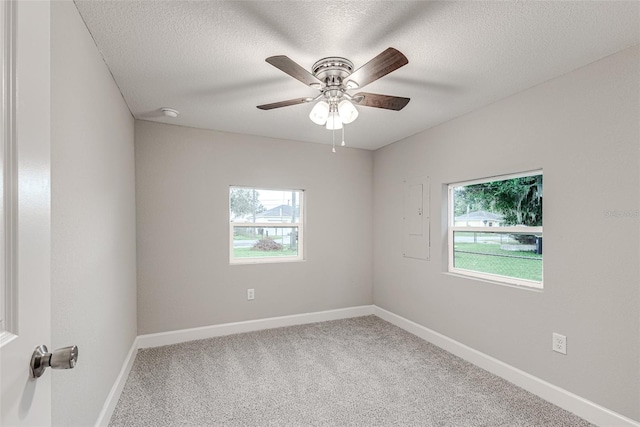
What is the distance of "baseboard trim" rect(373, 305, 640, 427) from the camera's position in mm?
2012

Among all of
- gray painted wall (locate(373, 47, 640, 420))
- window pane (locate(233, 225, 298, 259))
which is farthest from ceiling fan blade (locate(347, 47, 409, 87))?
window pane (locate(233, 225, 298, 259))

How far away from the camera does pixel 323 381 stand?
2.61m

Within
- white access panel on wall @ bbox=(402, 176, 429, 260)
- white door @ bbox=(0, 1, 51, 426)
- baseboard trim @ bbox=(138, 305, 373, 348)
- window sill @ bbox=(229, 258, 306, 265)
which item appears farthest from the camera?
window sill @ bbox=(229, 258, 306, 265)

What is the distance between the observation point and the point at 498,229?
2883mm

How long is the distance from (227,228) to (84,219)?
6.65 feet

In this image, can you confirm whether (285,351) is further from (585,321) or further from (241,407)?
(585,321)

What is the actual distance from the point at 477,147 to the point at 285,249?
244 cm

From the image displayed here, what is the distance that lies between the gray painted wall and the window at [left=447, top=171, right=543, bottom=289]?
15 centimetres

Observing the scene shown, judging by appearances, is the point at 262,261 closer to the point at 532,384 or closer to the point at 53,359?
the point at 532,384

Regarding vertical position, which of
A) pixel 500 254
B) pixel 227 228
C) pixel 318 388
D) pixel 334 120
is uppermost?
pixel 334 120

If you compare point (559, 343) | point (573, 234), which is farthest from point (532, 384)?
point (573, 234)

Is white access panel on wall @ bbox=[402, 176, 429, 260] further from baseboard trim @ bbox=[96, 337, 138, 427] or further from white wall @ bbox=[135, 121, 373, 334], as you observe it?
baseboard trim @ bbox=[96, 337, 138, 427]

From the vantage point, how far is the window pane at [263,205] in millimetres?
3820

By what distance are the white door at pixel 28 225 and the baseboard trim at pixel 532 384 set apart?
9.29ft
